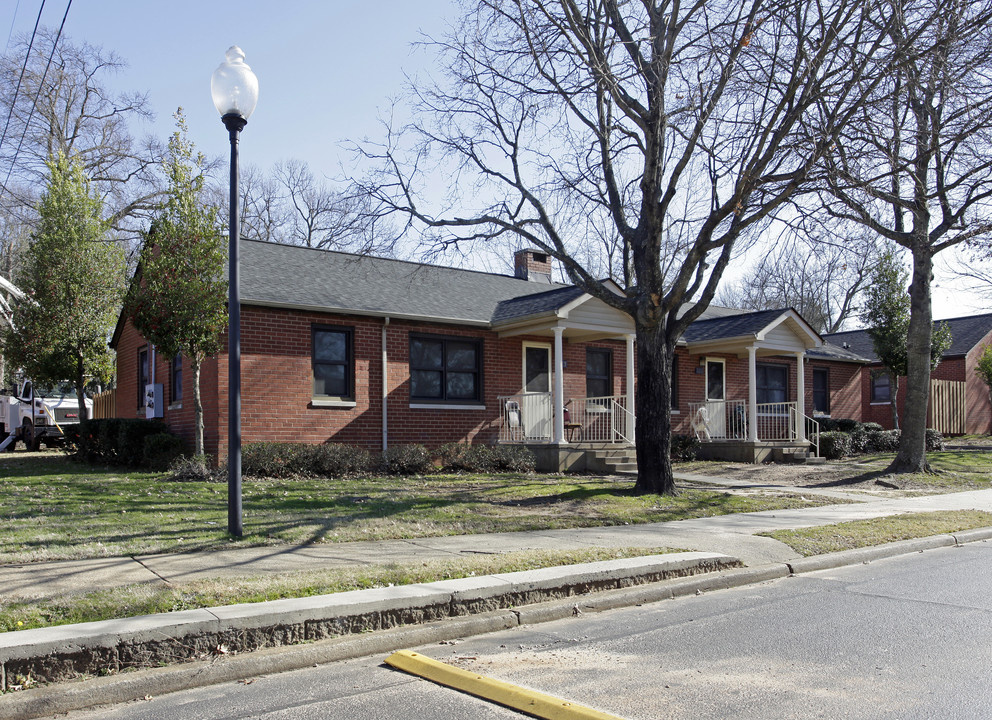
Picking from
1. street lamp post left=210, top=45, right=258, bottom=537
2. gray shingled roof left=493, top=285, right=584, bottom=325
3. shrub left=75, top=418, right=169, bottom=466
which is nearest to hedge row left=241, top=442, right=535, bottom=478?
gray shingled roof left=493, top=285, right=584, bottom=325

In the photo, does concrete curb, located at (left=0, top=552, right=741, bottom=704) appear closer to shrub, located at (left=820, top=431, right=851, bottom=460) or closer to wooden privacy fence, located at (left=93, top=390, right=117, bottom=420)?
shrub, located at (left=820, top=431, right=851, bottom=460)

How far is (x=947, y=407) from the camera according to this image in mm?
33281

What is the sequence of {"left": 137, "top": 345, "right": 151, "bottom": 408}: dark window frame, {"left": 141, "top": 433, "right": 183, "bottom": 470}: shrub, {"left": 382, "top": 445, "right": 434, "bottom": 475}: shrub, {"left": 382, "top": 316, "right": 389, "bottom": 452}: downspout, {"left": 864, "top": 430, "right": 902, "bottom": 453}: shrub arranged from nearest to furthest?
{"left": 141, "top": 433, "right": 183, "bottom": 470}: shrub
{"left": 382, "top": 445, "right": 434, "bottom": 475}: shrub
{"left": 382, "top": 316, "right": 389, "bottom": 452}: downspout
{"left": 137, "top": 345, "right": 151, "bottom": 408}: dark window frame
{"left": 864, "top": 430, "right": 902, "bottom": 453}: shrub

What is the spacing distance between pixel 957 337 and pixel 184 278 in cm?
3507

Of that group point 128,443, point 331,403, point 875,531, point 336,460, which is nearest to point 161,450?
point 128,443

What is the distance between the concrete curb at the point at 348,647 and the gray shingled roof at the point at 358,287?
10187 mm

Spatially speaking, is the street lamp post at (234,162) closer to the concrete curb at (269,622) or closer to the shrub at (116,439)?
the concrete curb at (269,622)

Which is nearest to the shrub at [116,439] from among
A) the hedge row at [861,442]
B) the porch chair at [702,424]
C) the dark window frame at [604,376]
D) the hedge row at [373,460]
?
the hedge row at [373,460]

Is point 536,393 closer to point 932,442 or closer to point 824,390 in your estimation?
point 932,442

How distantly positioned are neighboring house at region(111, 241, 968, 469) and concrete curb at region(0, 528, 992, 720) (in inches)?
355

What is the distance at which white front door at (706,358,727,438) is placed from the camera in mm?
24172

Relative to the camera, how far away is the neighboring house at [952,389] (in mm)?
32938

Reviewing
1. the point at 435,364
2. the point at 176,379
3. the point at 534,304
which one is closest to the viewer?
the point at 176,379

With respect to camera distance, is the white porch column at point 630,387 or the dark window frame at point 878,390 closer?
the white porch column at point 630,387
